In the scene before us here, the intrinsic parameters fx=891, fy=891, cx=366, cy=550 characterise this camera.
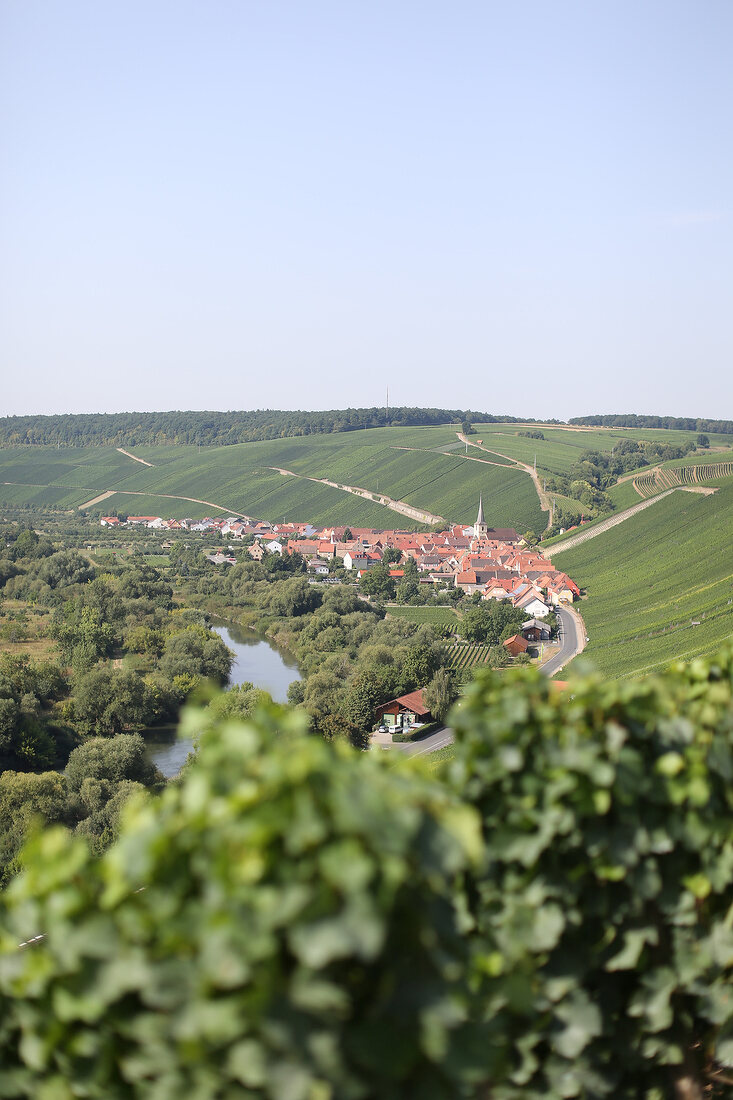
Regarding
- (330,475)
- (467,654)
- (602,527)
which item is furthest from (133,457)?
(467,654)

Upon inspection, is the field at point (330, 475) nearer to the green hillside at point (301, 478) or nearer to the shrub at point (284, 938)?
the green hillside at point (301, 478)

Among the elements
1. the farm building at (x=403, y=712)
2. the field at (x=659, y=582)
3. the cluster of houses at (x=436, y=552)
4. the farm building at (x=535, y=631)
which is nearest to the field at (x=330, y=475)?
the cluster of houses at (x=436, y=552)

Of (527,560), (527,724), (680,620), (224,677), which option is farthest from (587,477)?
(527,724)

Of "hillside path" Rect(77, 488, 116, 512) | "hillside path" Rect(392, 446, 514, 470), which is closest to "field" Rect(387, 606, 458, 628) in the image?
"hillside path" Rect(392, 446, 514, 470)

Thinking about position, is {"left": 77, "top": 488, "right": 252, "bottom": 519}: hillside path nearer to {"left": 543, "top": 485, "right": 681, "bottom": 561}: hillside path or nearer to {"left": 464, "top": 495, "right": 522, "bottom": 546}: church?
{"left": 464, "top": 495, "right": 522, "bottom": 546}: church

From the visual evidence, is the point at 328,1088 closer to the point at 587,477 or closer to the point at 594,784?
the point at 594,784

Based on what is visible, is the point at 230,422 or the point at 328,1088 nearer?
the point at 328,1088
